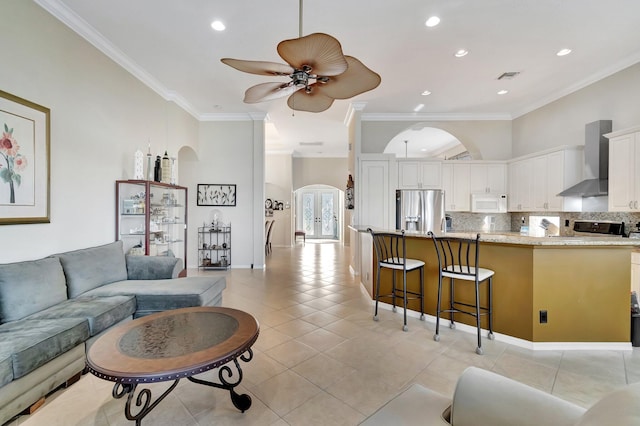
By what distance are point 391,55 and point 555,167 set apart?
349cm

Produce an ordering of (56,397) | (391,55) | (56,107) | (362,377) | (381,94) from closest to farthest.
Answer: (56,397)
(362,377)
(56,107)
(391,55)
(381,94)

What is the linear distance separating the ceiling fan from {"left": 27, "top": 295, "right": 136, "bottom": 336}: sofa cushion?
2.28 m

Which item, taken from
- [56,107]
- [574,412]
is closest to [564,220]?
[574,412]

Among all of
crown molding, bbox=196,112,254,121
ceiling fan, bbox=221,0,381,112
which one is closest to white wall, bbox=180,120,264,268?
crown molding, bbox=196,112,254,121

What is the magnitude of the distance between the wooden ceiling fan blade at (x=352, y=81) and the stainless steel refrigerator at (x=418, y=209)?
350 cm

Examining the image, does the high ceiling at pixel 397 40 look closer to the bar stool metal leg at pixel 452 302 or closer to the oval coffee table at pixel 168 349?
the bar stool metal leg at pixel 452 302

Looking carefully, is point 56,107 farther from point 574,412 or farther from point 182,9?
point 574,412

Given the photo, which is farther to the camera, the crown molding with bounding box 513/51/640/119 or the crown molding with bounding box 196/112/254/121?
the crown molding with bounding box 196/112/254/121

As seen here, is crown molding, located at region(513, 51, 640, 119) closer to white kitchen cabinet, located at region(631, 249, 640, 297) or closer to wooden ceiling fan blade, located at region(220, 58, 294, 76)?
white kitchen cabinet, located at region(631, 249, 640, 297)

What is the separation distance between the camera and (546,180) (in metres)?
4.99

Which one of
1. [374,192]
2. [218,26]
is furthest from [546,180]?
[218,26]

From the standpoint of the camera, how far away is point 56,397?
6.59ft

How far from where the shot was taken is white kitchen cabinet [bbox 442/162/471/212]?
596 cm

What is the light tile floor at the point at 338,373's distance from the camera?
1.85 meters
